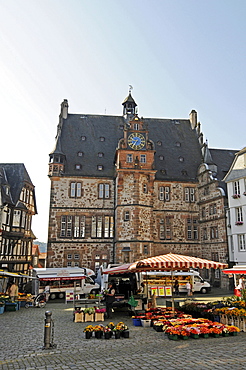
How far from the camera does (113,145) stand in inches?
1444

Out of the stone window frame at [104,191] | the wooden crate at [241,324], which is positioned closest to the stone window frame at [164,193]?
the stone window frame at [104,191]

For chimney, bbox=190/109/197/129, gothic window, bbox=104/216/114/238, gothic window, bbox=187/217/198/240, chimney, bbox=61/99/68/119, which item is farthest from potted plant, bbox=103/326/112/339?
chimney, bbox=190/109/197/129

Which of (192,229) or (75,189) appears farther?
(192,229)

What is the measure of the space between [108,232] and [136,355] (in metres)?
24.8

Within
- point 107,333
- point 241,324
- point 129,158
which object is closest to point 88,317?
point 107,333

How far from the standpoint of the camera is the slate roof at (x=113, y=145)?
3441 cm

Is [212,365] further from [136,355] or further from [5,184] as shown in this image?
[5,184]

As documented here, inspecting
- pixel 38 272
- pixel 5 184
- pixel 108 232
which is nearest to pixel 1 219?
pixel 5 184

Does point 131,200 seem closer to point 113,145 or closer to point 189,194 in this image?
point 189,194

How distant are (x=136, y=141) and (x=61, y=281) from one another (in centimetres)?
1495

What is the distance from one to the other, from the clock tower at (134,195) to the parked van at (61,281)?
199 inches

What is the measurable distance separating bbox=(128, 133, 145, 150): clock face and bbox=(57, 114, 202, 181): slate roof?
3659 millimetres

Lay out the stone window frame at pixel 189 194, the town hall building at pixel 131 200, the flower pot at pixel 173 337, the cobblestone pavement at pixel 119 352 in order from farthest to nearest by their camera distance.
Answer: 1. the stone window frame at pixel 189 194
2. the town hall building at pixel 131 200
3. the flower pot at pixel 173 337
4. the cobblestone pavement at pixel 119 352

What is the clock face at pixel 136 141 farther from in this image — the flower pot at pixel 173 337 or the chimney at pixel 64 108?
the flower pot at pixel 173 337
